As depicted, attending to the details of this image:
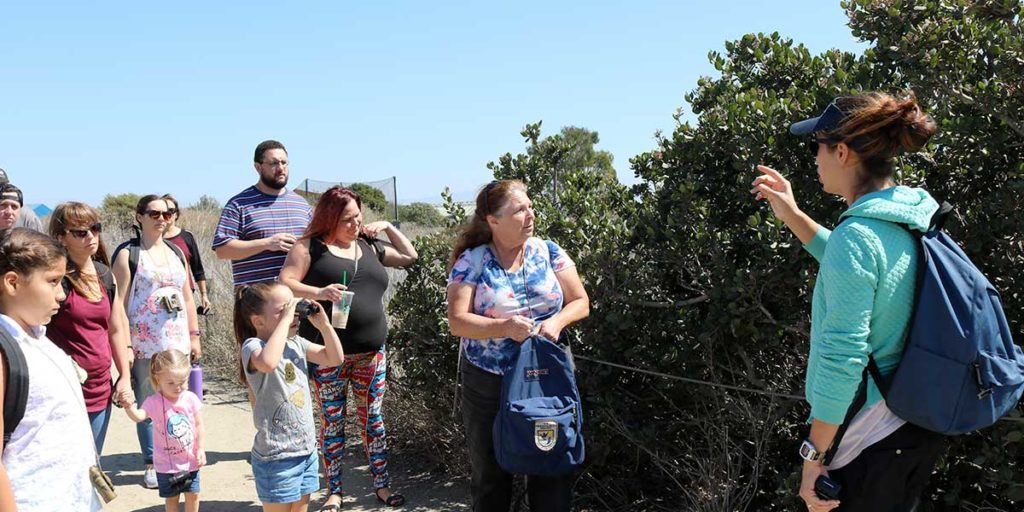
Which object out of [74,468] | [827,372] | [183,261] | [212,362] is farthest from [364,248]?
[212,362]

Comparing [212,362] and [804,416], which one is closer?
[804,416]

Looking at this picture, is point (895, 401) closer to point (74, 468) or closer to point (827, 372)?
point (827, 372)

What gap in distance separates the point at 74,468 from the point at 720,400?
9.06 ft

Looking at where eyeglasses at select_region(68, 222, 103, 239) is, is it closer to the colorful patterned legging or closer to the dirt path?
the colorful patterned legging

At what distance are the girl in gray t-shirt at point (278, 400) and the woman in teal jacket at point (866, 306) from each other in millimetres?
2391

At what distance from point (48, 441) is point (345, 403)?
249 centimetres

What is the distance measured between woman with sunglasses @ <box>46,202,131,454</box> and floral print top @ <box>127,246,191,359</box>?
0.47m

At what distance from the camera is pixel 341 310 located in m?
4.39

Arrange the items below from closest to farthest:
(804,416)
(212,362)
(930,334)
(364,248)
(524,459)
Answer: (930,334) → (524,459) → (804,416) → (364,248) → (212,362)

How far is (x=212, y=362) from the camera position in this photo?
30.5 ft

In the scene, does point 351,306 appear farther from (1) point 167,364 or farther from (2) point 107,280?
(2) point 107,280

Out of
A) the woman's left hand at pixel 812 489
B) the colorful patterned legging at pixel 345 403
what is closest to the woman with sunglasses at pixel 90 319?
the colorful patterned legging at pixel 345 403

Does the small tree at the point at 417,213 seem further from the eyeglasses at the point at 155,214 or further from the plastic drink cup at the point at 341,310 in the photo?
the plastic drink cup at the point at 341,310

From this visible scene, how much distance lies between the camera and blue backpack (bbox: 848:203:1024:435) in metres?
2.13
